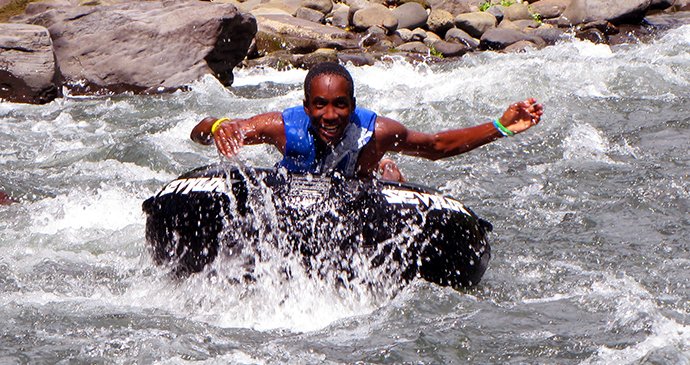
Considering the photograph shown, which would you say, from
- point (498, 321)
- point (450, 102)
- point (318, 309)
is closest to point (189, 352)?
point (318, 309)

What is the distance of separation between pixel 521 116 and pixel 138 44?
21.7 feet

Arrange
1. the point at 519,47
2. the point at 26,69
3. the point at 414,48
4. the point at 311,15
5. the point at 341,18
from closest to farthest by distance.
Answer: the point at 26,69, the point at 519,47, the point at 414,48, the point at 341,18, the point at 311,15

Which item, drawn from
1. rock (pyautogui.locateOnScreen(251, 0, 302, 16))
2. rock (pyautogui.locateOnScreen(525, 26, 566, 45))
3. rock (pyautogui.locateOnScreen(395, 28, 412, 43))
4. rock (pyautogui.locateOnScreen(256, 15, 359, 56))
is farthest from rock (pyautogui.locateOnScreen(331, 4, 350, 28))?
rock (pyautogui.locateOnScreen(525, 26, 566, 45))

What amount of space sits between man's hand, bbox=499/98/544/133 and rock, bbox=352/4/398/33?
34.7ft

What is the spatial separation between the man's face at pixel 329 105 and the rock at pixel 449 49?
952cm

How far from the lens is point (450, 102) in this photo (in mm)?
8094

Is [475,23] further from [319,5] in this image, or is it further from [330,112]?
[330,112]

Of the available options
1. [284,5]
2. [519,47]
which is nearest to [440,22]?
[519,47]

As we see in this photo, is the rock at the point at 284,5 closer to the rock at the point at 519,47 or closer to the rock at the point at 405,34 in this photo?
the rock at the point at 405,34

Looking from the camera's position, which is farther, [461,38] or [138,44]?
[461,38]

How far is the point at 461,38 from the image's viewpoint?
13727 millimetres

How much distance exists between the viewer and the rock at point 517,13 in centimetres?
1529

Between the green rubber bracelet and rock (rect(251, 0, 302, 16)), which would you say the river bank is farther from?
the green rubber bracelet

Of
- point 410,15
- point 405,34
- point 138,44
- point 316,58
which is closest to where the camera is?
point 138,44
